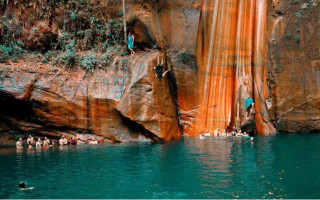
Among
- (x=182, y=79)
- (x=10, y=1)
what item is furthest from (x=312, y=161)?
(x=10, y=1)

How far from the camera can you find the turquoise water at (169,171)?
9.66 metres

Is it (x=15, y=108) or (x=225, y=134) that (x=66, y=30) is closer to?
(x=15, y=108)

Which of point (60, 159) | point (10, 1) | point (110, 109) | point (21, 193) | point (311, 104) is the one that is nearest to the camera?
point (21, 193)

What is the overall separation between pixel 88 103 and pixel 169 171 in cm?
933

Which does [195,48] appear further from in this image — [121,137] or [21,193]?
[21,193]

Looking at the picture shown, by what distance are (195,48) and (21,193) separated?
16.0 meters

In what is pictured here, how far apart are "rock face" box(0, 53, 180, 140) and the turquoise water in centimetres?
232

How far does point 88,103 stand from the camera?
64.8 feet

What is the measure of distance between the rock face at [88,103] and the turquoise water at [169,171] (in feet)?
7.60

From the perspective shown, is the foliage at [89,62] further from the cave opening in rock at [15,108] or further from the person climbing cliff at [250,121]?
the person climbing cliff at [250,121]

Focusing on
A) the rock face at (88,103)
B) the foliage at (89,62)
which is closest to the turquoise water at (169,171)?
the rock face at (88,103)

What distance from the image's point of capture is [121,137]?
65.4 ft

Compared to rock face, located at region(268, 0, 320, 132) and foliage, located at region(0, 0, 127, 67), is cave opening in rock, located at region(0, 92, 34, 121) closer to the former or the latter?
foliage, located at region(0, 0, 127, 67)

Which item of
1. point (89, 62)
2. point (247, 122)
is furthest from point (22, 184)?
point (247, 122)
